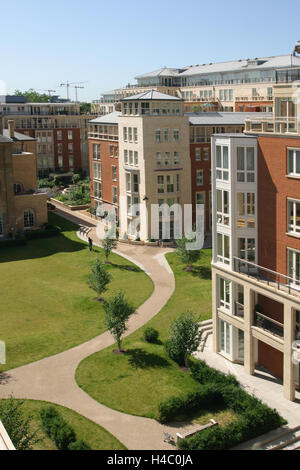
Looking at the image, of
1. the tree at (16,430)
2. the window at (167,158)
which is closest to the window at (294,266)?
the tree at (16,430)

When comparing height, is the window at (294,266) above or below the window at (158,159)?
below

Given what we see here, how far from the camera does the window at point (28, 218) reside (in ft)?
224

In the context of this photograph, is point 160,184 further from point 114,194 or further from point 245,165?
point 245,165

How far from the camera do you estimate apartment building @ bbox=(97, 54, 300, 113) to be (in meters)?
98.9

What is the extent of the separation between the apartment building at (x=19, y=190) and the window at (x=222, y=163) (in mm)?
35862

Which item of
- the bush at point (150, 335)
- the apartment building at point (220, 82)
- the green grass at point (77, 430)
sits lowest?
the green grass at point (77, 430)

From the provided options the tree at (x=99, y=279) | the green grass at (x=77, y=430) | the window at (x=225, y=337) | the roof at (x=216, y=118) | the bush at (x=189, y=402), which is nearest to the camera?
the green grass at (x=77, y=430)

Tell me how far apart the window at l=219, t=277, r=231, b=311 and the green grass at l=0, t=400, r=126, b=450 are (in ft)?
36.9

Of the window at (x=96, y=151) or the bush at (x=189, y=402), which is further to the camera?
the window at (x=96, y=151)

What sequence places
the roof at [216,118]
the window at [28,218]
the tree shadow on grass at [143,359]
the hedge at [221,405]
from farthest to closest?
the window at [28,218] < the roof at [216,118] < the tree shadow on grass at [143,359] < the hedge at [221,405]

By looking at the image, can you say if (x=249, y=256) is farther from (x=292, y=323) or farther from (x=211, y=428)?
(x=211, y=428)

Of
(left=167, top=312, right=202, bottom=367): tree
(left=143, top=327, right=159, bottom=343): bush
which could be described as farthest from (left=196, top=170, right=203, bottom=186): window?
(left=167, top=312, right=202, bottom=367): tree

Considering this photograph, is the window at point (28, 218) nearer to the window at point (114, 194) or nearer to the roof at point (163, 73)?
the window at point (114, 194)
